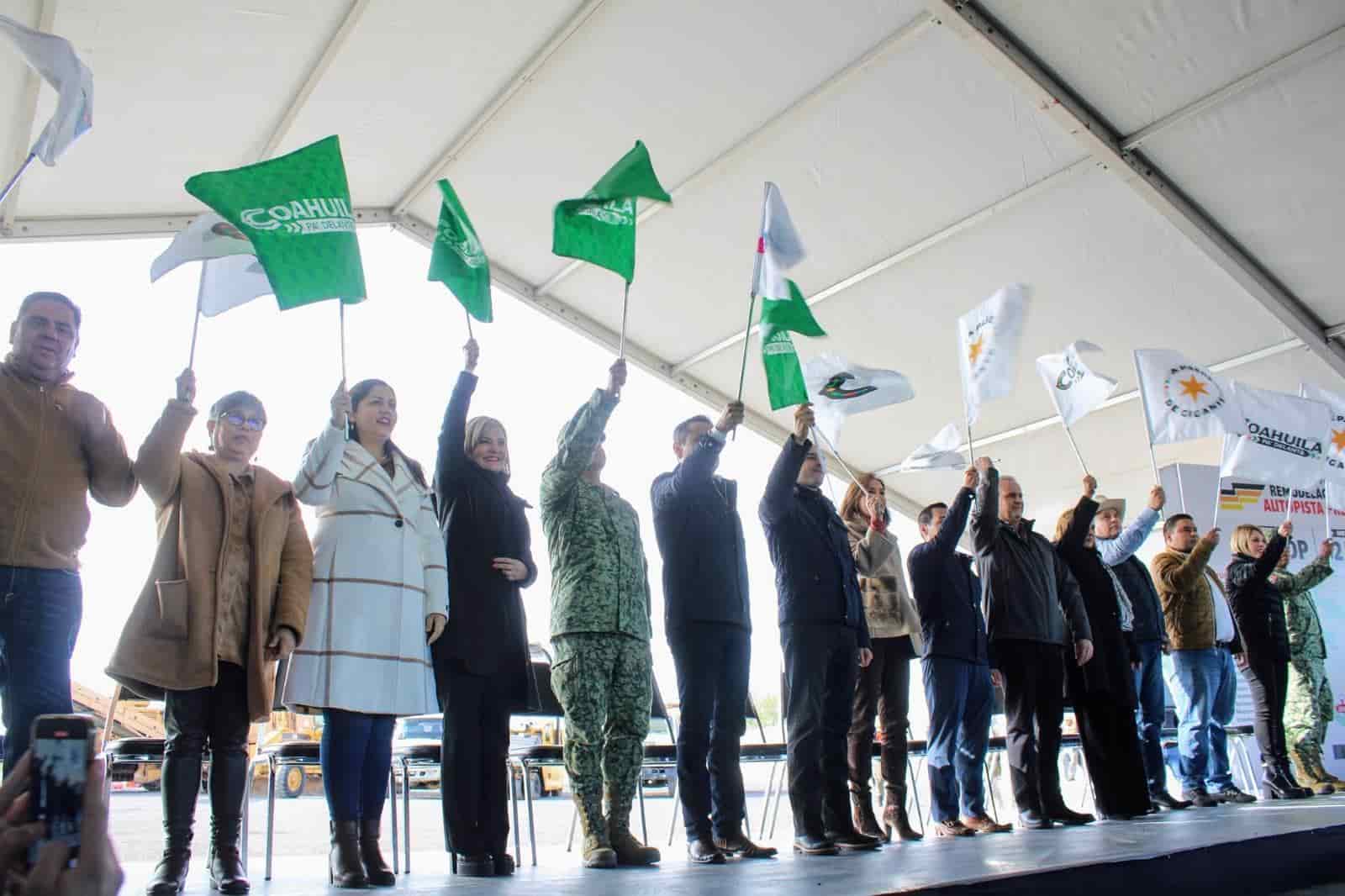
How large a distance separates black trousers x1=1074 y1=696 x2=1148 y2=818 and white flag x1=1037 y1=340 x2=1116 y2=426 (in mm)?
1335

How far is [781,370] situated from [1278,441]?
3265 millimetres

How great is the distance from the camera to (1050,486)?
29.9 feet

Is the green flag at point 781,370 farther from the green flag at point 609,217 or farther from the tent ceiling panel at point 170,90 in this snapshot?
the tent ceiling panel at point 170,90

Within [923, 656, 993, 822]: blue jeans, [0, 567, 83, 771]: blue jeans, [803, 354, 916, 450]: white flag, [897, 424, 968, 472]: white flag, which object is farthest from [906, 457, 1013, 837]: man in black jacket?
[0, 567, 83, 771]: blue jeans

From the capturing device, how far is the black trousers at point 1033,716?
4637 millimetres

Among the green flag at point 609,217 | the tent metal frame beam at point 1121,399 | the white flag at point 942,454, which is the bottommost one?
the white flag at point 942,454

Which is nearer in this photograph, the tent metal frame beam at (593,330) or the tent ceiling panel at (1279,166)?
the tent ceiling panel at (1279,166)

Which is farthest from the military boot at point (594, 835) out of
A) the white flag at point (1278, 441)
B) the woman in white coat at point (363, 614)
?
the white flag at point (1278, 441)

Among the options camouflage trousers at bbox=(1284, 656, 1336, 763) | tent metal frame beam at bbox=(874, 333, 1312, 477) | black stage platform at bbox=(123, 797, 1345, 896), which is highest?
tent metal frame beam at bbox=(874, 333, 1312, 477)

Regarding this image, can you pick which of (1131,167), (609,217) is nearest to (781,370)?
(609,217)

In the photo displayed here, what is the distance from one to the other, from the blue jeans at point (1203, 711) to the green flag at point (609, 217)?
144 inches

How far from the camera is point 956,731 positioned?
456 centimetres

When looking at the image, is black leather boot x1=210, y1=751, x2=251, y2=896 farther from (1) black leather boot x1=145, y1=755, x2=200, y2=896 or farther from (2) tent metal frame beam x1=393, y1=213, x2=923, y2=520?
(2) tent metal frame beam x1=393, y1=213, x2=923, y2=520

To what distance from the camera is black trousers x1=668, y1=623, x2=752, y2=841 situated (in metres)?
3.54
